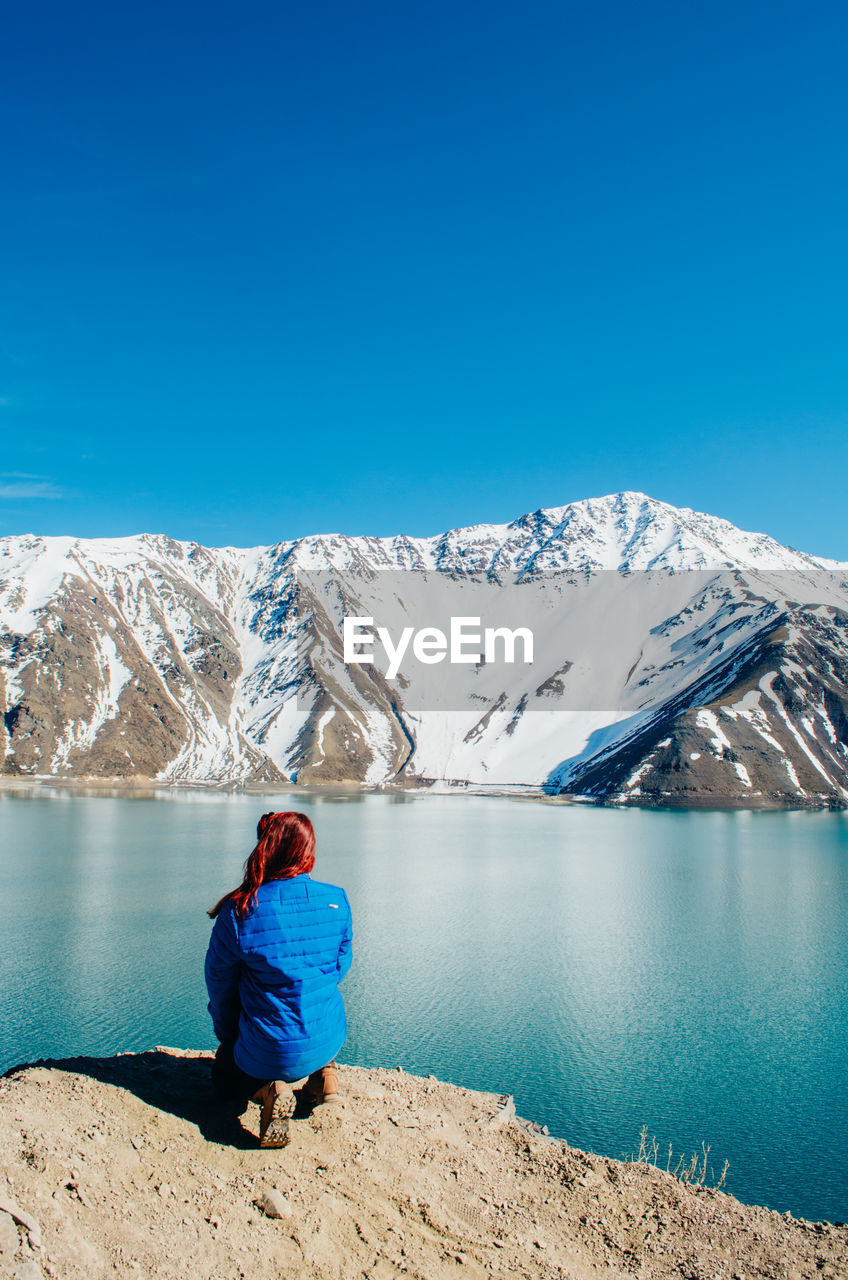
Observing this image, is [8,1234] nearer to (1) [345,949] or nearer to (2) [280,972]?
(2) [280,972]

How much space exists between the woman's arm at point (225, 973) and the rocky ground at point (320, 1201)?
2.56 feet

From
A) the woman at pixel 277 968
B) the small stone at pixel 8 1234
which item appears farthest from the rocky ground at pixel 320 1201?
the woman at pixel 277 968

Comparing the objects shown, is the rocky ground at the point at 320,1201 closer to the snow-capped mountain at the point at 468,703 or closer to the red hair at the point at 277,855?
the red hair at the point at 277,855

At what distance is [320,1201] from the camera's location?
532cm

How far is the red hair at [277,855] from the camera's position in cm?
571

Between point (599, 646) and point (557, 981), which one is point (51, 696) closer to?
point (599, 646)

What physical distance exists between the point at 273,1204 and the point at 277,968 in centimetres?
148

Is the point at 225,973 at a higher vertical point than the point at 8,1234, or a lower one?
higher

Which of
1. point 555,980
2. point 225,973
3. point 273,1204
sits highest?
point 225,973

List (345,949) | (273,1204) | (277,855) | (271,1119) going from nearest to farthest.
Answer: (273,1204)
(271,1119)
(277,855)
(345,949)

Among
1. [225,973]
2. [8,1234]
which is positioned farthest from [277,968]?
[8,1234]

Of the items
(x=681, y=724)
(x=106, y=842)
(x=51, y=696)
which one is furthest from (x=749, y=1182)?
(x=51, y=696)

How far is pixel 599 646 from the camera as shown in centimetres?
18950

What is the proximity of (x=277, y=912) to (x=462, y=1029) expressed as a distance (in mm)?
13186
